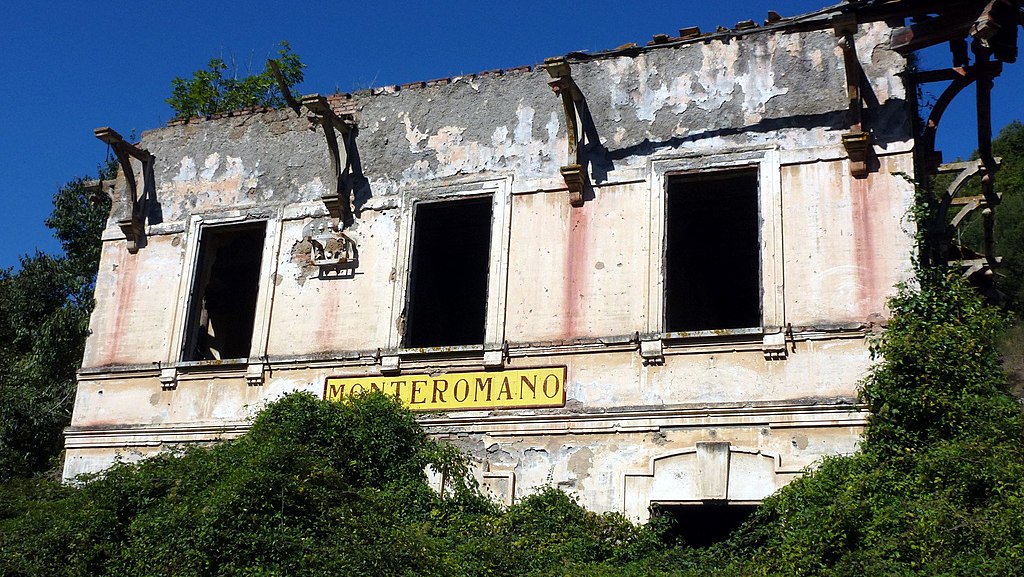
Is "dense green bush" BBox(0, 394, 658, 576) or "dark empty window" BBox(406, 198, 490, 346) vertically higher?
"dark empty window" BBox(406, 198, 490, 346)

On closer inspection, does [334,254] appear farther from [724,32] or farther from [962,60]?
[962,60]

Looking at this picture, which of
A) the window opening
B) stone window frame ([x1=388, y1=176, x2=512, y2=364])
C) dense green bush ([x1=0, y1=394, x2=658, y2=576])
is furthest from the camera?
stone window frame ([x1=388, y1=176, x2=512, y2=364])

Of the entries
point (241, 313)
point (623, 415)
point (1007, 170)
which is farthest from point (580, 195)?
point (1007, 170)

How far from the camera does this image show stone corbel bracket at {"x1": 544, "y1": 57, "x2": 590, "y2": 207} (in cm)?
1384

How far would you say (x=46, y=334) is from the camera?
19391 mm

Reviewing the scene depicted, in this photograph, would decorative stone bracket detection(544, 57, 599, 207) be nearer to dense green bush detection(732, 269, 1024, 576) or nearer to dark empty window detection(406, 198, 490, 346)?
dark empty window detection(406, 198, 490, 346)

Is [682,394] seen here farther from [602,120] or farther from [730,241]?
[730,241]

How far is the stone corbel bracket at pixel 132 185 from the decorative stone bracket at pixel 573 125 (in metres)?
6.40

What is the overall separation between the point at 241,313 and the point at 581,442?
8366mm

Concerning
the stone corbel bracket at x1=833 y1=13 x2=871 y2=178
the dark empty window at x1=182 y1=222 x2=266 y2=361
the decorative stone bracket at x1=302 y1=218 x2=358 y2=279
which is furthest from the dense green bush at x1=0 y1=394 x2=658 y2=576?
the dark empty window at x1=182 y1=222 x2=266 y2=361

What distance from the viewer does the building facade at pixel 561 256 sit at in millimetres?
12641

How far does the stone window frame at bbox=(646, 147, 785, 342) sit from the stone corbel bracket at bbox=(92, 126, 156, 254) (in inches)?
294

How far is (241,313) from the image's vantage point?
19.3m

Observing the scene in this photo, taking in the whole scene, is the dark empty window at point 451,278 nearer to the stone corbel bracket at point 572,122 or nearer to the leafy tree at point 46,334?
the stone corbel bracket at point 572,122
